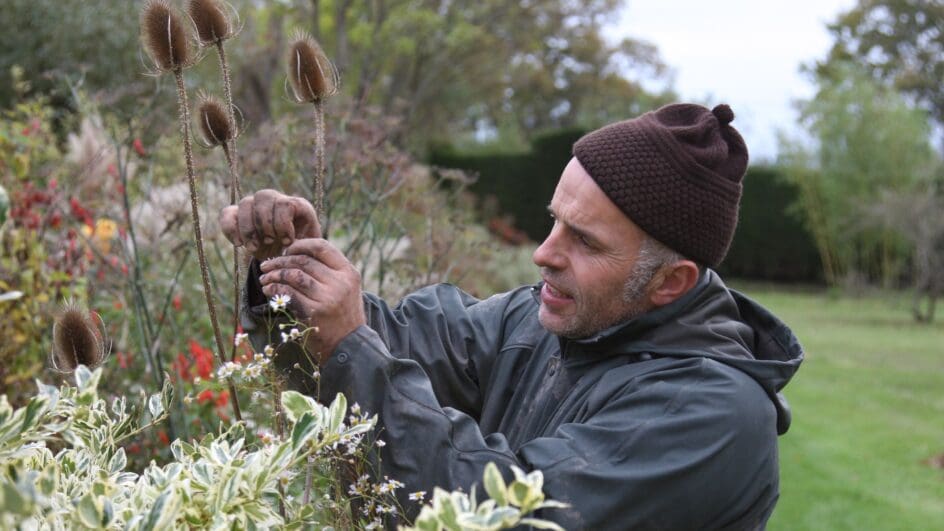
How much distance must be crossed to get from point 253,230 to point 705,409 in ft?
2.96

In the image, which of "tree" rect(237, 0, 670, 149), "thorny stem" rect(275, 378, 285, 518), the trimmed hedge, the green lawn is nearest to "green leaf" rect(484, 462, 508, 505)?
"thorny stem" rect(275, 378, 285, 518)

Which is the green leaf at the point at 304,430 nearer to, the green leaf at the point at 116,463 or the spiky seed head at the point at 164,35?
the green leaf at the point at 116,463

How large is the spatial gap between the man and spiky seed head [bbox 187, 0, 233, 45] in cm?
30

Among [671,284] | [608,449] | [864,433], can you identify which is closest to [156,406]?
[608,449]

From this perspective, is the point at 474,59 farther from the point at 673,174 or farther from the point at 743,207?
the point at 673,174

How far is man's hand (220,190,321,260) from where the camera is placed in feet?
6.84

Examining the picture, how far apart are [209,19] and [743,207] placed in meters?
25.5

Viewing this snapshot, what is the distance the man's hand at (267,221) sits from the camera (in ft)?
6.84

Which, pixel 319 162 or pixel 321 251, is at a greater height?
pixel 319 162

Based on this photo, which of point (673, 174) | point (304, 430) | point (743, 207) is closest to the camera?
point (304, 430)

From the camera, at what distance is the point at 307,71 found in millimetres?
2035

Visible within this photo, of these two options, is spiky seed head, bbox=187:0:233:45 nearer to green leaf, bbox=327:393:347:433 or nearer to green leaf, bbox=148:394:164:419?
green leaf, bbox=148:394:164:419

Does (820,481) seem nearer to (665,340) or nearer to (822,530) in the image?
(822,530)

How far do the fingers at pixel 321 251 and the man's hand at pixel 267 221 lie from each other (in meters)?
0.11
